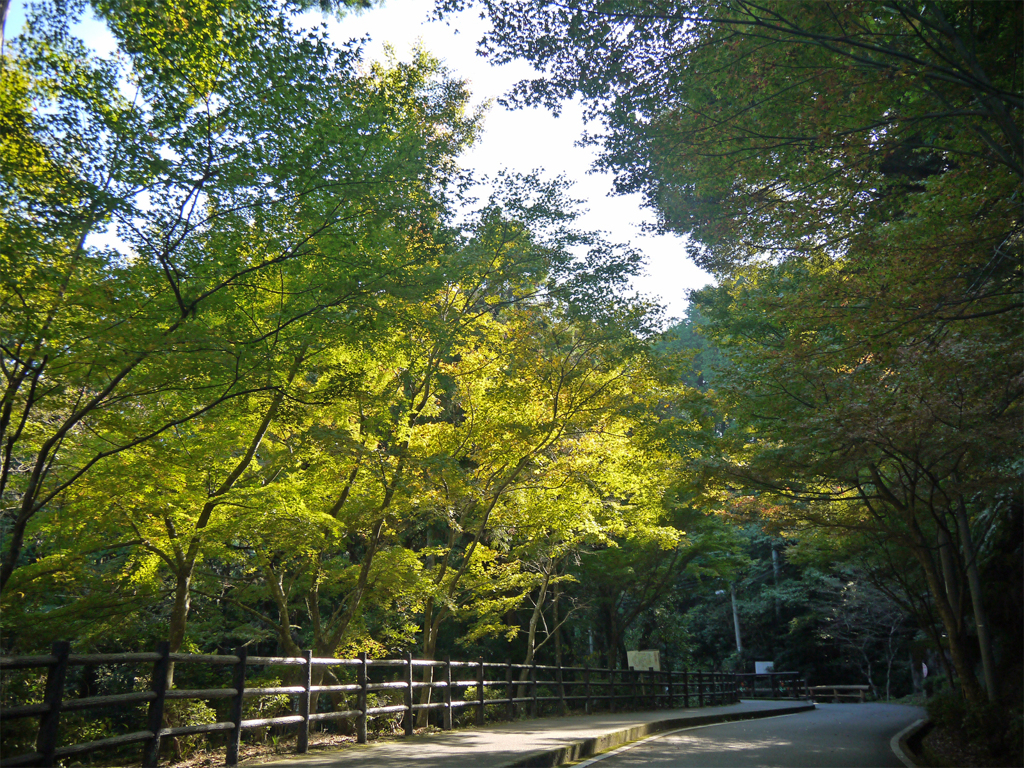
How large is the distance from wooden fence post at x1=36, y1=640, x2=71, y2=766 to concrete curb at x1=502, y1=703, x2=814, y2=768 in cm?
398

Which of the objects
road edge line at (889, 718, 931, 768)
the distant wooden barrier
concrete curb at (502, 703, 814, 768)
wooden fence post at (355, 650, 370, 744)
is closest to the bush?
road edge line at (889, 718, 931, 768)

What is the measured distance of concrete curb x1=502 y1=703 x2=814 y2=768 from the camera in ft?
26.2

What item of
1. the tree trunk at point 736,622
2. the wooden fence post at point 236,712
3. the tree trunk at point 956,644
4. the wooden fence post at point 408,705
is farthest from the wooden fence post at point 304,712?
the tree trunk at point 736,622

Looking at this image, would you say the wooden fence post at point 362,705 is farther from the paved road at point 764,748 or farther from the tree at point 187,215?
the tree at point 187,215

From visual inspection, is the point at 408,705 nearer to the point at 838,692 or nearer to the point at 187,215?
the point at 187,215

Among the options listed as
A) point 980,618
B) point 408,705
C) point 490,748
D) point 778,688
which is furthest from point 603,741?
point 778,688

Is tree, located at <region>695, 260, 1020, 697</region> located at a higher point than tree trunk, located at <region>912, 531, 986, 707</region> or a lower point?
higher

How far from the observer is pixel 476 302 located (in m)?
13.9

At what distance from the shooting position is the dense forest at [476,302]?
24.6 ft

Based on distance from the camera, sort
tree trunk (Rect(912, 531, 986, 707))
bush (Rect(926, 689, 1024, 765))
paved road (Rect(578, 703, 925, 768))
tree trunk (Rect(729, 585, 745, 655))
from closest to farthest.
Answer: paved road (Rect(578, 703, 925, 768)), bush (Rect(926, 689, 1024, 765)), tree trunk (Rect(912, 531, 986, 707)), tree trunk (Rect(729, 585, 745, 655))

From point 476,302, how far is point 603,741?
25.9ft

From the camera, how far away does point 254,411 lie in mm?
10836

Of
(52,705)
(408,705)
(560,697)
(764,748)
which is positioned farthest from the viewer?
(560,697)

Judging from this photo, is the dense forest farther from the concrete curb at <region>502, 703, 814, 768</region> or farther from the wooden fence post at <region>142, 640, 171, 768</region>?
the concrete curb at <region>502, 703, 814, 768</region>
